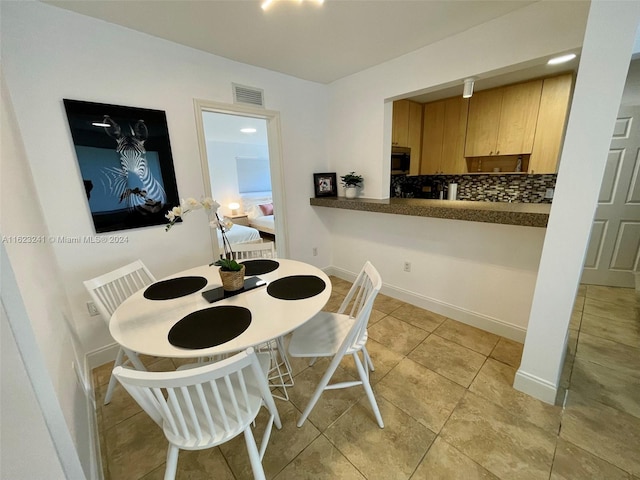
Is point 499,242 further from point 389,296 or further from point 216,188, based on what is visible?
point 216,188

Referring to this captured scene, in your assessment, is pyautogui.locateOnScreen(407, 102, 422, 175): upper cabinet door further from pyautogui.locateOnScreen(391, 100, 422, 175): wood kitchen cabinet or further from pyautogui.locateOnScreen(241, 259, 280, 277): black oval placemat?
pyautogui.locateOnScreen(241, 259, 280, 277): black oval placemat

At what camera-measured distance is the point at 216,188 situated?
5750 millimetres

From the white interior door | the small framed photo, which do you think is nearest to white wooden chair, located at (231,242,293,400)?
the small framed photo

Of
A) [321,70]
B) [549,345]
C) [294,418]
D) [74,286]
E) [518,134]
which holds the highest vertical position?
[321,70]

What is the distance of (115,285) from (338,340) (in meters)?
1.53

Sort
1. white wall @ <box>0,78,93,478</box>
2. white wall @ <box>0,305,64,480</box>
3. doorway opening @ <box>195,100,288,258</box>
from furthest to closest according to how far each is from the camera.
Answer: doorway opening @ <box>195,100,288,258</box>
white wall @ <box>0,78,93,478</box>
white wall @ <box>0,305,64,480</box>

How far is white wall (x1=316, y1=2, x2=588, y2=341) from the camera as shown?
1739 mm

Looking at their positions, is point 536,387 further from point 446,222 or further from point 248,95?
point 248,95

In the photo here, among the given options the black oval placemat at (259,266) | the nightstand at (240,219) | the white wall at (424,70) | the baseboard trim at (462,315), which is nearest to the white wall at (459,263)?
the baseboard trim at (462,315)

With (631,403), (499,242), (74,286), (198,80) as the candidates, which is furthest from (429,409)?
(198,80)

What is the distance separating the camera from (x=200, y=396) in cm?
83

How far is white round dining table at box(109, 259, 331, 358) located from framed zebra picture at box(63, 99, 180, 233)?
32.2 inches

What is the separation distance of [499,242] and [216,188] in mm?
5417

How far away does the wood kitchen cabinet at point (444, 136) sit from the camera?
11.8 feet
